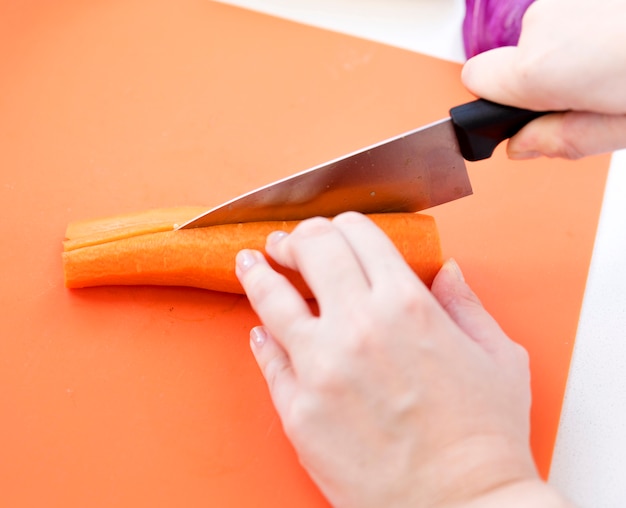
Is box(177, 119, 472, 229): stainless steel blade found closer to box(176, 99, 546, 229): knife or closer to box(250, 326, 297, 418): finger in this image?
box(176, 99, 546, 229): knife

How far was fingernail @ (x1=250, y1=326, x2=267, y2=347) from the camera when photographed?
3.26 ft

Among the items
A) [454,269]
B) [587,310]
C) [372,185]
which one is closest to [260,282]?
[372,185]

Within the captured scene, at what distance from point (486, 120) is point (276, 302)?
400 millimetres

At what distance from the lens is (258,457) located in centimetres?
106

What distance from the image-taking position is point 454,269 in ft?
3.67

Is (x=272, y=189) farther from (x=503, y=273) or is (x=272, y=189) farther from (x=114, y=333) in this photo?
(x=503, y=273)

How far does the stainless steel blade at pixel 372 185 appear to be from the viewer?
982 millimetres

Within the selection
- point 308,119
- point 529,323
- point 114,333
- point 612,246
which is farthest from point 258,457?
point 612,246

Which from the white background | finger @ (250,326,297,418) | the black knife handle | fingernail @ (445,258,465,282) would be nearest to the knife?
the black knife handle

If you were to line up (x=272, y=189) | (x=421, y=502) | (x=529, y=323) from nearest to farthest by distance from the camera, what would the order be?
(x=421, y=502) < (x=272, y=189) < (x=529, y=323)

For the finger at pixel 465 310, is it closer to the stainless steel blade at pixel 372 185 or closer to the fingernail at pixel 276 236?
the stainless steel blade at pixel 372 185

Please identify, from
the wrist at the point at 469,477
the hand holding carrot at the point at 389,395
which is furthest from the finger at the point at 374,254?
the wrist at the point at 469,477

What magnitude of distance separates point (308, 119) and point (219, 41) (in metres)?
0.27

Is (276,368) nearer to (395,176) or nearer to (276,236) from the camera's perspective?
(276,236)
